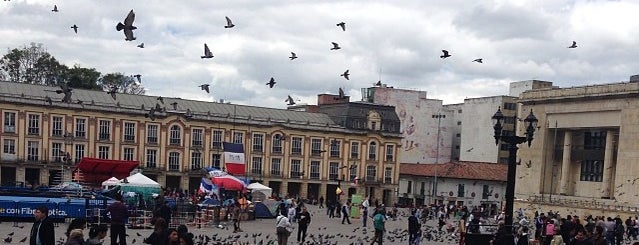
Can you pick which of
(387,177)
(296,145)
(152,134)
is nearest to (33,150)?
(152,134)

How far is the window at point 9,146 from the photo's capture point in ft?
213

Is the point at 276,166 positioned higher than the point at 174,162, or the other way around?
the point at 174,162

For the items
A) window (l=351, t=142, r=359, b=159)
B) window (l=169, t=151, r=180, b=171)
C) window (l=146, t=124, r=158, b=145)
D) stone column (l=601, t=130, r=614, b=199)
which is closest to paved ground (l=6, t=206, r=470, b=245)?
stone column (l=601, t=130, r=614, b=199)

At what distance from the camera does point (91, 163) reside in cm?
3972

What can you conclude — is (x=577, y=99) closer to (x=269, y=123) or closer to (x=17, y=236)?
(x=269, y=123)

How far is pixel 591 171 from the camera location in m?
63.8

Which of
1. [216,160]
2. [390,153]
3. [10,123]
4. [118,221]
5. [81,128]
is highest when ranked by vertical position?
[118,221]

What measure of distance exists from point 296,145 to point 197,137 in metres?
9.58

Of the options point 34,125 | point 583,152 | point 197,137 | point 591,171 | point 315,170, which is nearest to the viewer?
point 591,171

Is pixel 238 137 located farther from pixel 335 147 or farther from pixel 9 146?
pixel 9 146

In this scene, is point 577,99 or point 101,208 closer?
point 101,208

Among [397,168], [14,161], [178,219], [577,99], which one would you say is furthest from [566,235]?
[397,168]

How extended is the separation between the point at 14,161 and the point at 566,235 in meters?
52.3

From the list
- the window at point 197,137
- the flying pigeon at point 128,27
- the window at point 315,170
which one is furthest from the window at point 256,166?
the flying pigeon at point 128,27
